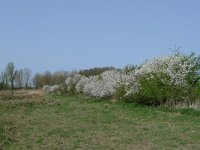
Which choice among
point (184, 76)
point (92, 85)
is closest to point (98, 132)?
point (184, 76)

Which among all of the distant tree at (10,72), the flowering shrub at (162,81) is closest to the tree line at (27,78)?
the distant tree at (10,72)

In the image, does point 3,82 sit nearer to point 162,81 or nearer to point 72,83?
point 72,83

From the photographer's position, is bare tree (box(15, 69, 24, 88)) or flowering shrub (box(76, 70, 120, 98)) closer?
flowering shrub (box(76, 70, 120, 98))

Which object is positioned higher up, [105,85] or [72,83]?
[72,83]

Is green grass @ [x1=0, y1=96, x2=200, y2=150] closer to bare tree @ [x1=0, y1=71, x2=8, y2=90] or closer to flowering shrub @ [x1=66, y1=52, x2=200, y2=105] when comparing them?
flowering shrub @ [x1=66, y1=52, x2=200, y2=105]

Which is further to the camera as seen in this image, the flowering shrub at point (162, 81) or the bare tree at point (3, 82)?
the bare tree at point (3, 82)

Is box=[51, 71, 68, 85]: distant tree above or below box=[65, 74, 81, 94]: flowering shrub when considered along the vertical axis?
above

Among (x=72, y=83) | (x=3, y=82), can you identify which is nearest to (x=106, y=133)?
(x=72, y=83)

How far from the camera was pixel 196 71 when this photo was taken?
27.7 metres

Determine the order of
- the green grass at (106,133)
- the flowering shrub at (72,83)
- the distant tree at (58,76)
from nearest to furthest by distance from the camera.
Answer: the green grass at (106,133) < the flowering shrub at (72,83) < the distant tree at (58,76)

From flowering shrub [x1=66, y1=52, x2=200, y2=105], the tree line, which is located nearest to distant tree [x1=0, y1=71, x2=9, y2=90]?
the tree line

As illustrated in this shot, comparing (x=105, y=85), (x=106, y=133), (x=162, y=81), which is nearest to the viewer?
(x=106, y=133)

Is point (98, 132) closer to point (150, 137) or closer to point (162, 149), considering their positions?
point (150, 137)

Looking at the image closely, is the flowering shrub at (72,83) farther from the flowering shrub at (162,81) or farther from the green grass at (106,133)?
the green grass at (106,133)
